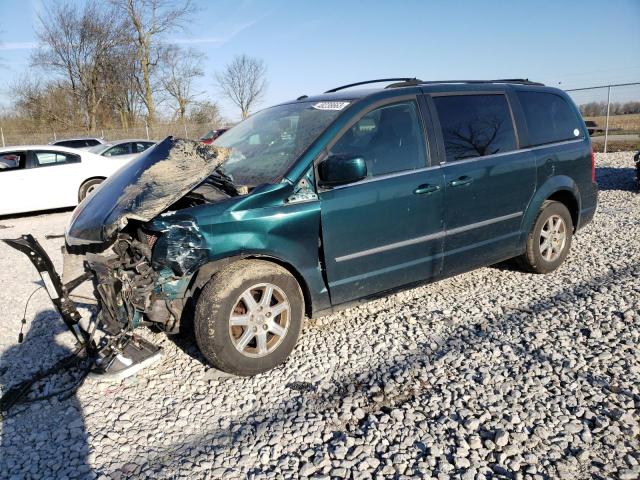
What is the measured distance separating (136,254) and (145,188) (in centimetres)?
44

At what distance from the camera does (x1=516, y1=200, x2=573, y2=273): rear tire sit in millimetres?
4656

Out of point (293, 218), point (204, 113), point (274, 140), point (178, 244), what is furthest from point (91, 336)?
point (204, 113)

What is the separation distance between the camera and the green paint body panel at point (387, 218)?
10.1 feet

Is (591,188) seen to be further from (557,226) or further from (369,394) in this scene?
(369,394)

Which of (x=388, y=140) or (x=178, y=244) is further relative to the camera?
(x=388, y=140)

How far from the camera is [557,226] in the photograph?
483 cm

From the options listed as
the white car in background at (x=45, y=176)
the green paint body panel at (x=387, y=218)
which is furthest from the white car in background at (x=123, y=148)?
the green paint body panel at (x=387, y=218)

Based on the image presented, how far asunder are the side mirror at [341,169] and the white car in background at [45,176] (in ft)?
24.7

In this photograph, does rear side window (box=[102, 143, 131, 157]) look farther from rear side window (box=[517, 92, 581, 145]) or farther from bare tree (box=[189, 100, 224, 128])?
bare tree (box=[189, 100, 224, 128])

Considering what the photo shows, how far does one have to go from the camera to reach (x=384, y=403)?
2832 millimetres

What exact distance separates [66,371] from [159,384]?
0.76 meters

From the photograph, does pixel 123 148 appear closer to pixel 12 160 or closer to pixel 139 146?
pixel 139 146

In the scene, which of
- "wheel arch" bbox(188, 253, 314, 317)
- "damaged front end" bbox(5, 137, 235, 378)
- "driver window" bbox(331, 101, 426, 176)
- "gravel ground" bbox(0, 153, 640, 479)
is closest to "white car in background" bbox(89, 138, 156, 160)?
"gravel ground" bbox(0, 153, 640, 479)

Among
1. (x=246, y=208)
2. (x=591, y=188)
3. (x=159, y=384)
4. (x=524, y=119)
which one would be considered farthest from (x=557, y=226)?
(x=159, y=384)
